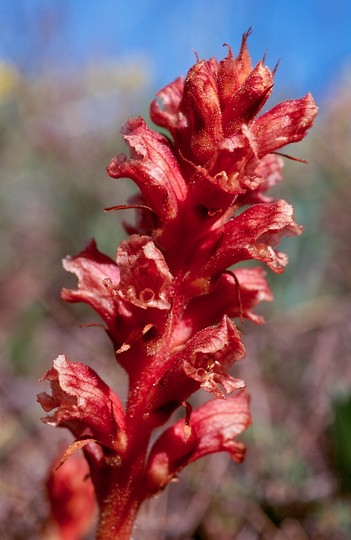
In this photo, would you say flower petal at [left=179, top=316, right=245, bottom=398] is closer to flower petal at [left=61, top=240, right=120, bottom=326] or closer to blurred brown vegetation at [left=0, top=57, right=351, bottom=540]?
flower petal at [left=61, top=240, right=120, bottom=326]

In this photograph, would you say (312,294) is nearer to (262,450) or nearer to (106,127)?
(262,450)

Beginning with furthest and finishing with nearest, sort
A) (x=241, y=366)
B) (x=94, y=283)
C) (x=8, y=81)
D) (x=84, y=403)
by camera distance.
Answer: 1. (x=8, y=81)
2. (x=241, y=366)
3. (x=94, y=283)
4. (x=84, y=403)

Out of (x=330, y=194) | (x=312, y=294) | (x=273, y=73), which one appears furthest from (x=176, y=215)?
(x=330, y=194)

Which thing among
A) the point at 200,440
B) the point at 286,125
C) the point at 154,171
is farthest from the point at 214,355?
the point at 286,125

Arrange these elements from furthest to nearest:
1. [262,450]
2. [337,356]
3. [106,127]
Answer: [106,127]
[337,356]
[262,450]

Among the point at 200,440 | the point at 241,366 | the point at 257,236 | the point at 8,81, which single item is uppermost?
the point at 8,81

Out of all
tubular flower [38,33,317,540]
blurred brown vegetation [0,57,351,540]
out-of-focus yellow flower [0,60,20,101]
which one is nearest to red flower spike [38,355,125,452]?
tubular flower [38,33,317,540]

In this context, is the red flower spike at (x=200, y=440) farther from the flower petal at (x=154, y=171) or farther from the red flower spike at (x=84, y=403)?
the flower petal at (x=154, y=171)

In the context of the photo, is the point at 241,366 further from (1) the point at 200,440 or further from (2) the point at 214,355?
(2) the point at 214,355
